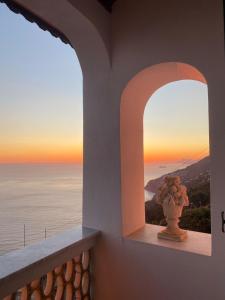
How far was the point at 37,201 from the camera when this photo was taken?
1795 millimetres

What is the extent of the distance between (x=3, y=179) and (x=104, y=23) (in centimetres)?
134

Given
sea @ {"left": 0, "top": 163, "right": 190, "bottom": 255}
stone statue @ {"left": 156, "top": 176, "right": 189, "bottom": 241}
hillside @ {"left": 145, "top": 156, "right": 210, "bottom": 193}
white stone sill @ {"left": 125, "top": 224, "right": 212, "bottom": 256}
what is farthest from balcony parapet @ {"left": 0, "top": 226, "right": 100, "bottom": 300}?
hillside @ {"left": 145, "top": 156, "right": 210, "bottom": 193}

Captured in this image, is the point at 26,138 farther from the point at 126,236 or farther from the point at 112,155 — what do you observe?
the point at 126,236

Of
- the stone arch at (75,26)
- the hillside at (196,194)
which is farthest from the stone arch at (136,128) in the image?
the stone arch at (75,26)

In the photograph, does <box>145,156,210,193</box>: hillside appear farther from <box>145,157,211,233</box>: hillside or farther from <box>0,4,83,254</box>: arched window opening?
<box>0,4,83,254</box>: arched window opening

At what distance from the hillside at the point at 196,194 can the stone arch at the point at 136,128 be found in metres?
0.17

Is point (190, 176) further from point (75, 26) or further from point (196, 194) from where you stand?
point (75, 26)

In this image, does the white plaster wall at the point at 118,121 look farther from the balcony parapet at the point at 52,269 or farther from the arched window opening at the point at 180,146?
the arched window opening at the point at 180,146

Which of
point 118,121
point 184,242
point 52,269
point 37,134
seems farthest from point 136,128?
point 52,269

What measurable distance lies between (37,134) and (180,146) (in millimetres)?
1339

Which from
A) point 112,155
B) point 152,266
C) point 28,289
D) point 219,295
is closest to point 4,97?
point 112,155

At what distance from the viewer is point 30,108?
2.06m

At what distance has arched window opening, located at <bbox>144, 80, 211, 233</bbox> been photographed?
2.13 meters

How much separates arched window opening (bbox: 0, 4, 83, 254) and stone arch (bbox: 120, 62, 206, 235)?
0.39m
